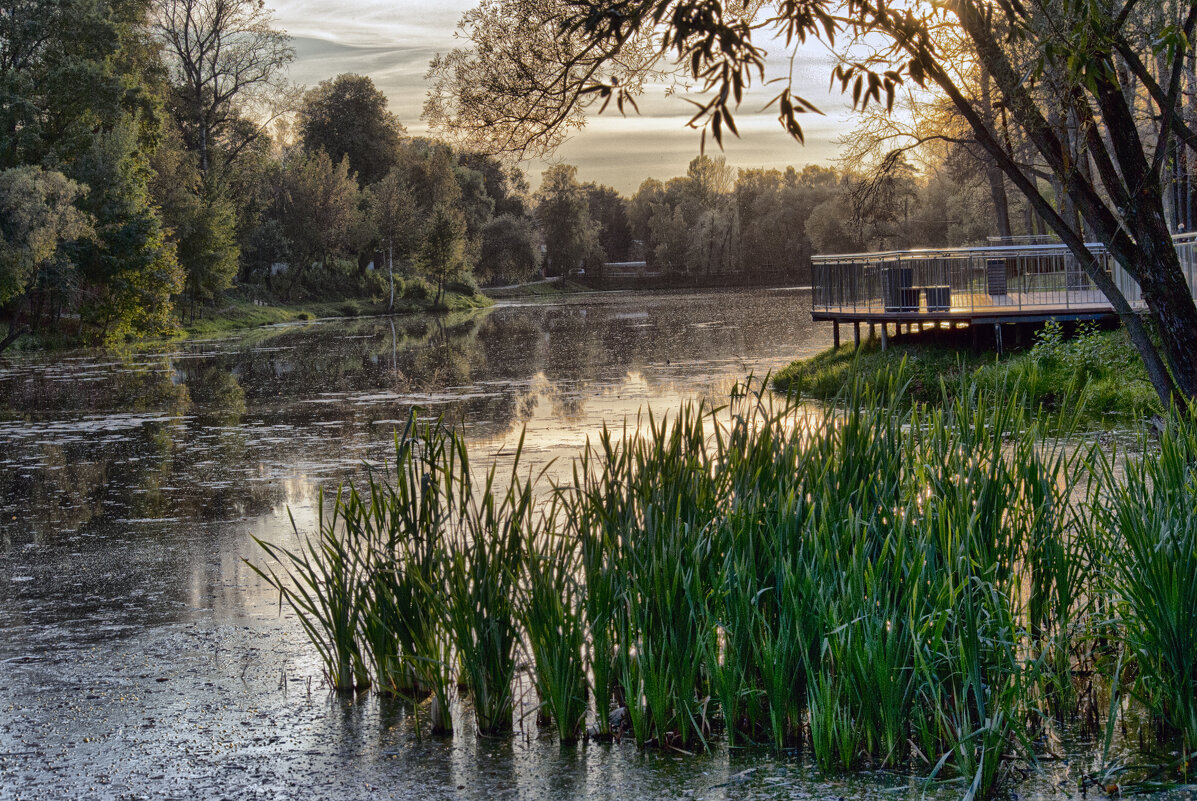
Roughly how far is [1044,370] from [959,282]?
4.73 m

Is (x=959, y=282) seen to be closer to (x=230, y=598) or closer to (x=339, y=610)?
(x=230, y=598)

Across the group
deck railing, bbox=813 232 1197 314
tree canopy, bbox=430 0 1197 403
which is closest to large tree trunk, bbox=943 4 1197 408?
tree canopy, bbox=430 0 1197 403

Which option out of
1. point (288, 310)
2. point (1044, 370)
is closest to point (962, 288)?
point (1044, 370)

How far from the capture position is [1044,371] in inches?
599

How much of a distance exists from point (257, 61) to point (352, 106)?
20.6 metres

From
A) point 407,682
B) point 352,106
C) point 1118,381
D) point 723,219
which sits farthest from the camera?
point 723,219

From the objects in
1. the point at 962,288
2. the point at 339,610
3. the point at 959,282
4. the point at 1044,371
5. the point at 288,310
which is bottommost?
the point at 339,610

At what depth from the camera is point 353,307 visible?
5634 centimetres

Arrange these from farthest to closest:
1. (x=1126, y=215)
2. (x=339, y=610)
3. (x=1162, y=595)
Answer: (x=1126, y=215)
(x=339, y=610)
(x=1162, y=595)

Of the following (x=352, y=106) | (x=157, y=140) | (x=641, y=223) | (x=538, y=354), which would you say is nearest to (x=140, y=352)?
(x=157, y=140)

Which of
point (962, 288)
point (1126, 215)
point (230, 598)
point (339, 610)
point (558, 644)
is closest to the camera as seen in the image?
point (558, 644)

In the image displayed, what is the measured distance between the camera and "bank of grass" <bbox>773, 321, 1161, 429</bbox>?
12.9 m

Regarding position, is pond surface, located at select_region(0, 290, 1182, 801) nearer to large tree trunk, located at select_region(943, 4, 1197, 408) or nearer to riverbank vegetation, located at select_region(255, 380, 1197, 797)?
riverbank vegetation, located at select_region(255, 380, 1197, 797)

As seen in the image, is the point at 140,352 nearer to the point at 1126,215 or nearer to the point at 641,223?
the point at 1126,215
